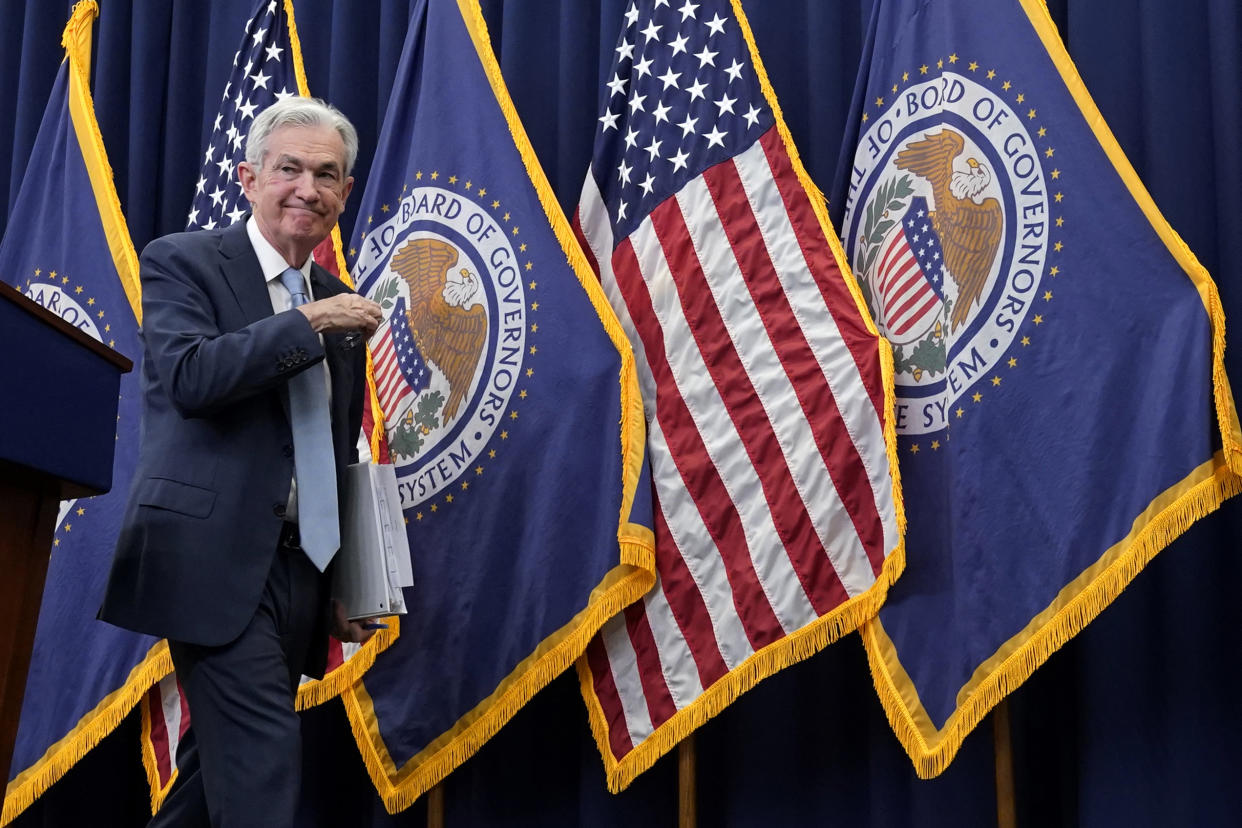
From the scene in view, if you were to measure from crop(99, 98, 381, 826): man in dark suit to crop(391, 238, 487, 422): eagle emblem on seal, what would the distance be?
1.99 ft

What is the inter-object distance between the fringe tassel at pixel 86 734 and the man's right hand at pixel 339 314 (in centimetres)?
117

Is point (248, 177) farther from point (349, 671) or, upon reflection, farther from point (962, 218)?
point (962, 218)

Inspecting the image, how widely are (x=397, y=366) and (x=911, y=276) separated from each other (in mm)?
1125

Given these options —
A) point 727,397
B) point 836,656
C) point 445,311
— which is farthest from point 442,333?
point 836,656

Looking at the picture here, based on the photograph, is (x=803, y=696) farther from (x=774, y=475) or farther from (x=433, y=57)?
(x=433, y=57)

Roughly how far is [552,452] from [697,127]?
0.78 metres

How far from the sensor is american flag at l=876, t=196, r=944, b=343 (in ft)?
8.70

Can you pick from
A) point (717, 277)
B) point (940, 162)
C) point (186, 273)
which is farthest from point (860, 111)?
point (186, 273)

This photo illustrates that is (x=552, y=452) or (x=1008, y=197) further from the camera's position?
(x=552, y=452)

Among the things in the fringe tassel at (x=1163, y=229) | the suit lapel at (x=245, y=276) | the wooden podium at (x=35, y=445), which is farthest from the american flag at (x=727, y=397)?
the wooden podium at (x=35, y=445)

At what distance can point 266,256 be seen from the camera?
226cm

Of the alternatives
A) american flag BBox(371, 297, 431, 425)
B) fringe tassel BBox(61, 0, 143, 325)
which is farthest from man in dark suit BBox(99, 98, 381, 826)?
fringe tassel BBox(61, 0, 143, 325)

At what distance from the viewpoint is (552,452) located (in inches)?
110

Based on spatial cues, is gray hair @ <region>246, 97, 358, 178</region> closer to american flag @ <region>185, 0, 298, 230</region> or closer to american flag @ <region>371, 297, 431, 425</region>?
american flag @ <region>371, 297, 431, 425</region>
